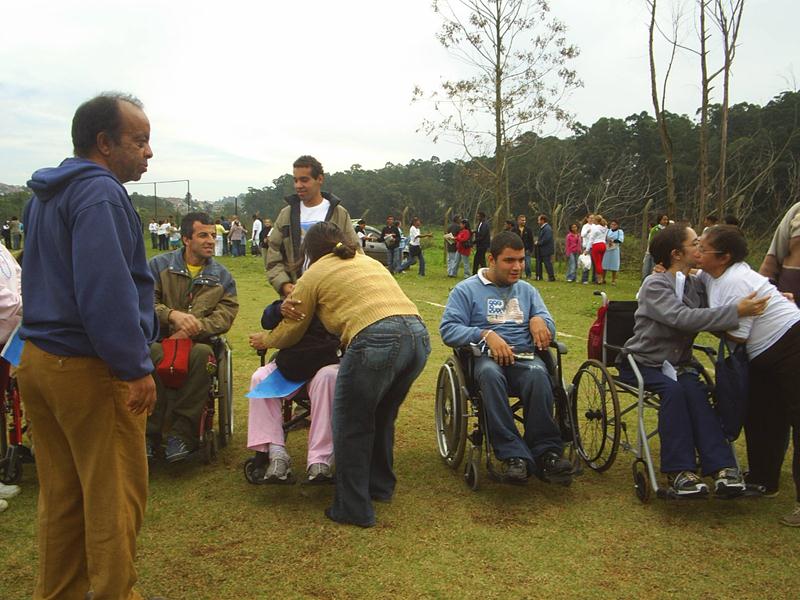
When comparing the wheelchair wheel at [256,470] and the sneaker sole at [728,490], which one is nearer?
the sneaker sole at [728,490]

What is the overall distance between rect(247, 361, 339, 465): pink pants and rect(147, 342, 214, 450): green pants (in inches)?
15.9

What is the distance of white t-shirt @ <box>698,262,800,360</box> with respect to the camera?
3.67 meters

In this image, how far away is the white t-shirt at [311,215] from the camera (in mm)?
4863

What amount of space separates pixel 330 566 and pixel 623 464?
220 centimetres

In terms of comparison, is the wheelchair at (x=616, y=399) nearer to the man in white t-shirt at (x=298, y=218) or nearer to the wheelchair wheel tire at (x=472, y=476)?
the wheelchair wheel tire at (x=472, y=476)

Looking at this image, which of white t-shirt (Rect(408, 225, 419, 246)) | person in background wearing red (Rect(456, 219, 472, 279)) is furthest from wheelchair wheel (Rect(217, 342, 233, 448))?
white t-shirt (Rect(408, 225, 419, 246))

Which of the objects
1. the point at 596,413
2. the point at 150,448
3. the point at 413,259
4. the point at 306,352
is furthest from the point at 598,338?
the point at 413,259

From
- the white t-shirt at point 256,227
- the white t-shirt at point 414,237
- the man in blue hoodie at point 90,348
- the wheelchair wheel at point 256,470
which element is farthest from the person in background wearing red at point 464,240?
the man in blue hoodie at point 90,348

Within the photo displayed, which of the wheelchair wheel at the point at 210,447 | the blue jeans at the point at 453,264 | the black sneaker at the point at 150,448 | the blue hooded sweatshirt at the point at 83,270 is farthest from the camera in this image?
the blue jeans at the point at 453,264

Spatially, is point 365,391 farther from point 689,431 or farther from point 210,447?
point 689,431

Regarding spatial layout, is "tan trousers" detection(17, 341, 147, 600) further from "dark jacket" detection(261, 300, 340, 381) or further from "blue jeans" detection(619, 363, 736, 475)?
"blue jeans" detection(619, 363, 736, 475)

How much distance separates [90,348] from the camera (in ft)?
7.25

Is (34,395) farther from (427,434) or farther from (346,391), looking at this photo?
(427,434)

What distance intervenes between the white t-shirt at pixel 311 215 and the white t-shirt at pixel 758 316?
99.8 inches
